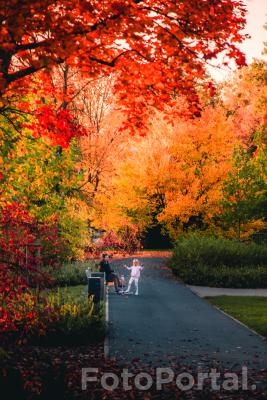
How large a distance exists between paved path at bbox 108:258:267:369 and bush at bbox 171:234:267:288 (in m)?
5.25

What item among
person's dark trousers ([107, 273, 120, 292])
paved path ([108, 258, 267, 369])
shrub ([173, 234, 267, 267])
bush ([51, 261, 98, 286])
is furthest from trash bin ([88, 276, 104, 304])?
shrub ([173, 234, 267, 267])

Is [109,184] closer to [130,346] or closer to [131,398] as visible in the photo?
[130,346]

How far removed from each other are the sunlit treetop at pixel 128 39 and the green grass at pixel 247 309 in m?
7.76

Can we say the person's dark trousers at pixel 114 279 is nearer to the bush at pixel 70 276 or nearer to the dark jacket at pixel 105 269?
the dark jacket at pixel 105 269

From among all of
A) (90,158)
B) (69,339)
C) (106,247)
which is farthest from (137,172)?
(69,339)

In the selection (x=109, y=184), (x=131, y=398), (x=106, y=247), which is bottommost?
(x=131, y=398)

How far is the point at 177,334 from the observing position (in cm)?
1496

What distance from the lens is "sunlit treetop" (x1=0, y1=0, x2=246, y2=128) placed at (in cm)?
833

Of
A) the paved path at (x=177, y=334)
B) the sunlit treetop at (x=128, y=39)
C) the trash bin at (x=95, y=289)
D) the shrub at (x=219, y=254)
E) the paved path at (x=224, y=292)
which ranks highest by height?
the sunlit treetop at (x=128, y=39)

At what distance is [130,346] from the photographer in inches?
520

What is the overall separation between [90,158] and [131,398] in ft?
104

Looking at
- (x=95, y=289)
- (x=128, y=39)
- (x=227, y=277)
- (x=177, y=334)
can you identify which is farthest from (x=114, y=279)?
(x=128, y=39)

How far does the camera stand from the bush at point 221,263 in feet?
94.0

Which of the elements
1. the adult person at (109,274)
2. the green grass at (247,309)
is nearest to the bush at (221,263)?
the green grass at (247,309)
